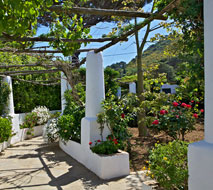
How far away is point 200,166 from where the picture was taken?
2.03 m

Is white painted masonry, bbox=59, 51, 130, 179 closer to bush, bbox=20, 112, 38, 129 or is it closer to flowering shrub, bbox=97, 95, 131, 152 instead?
flowering shrub, bbox=97, 95, 131, 152

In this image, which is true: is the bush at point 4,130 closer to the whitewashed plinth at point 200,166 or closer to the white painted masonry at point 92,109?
the white painted masonry at point 92,109

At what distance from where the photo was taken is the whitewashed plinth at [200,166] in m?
1.96

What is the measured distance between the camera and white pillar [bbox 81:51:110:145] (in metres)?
5.32

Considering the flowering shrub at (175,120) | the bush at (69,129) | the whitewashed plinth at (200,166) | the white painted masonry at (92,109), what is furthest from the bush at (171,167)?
the bush at (69,129)

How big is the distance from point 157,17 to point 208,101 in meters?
2.54

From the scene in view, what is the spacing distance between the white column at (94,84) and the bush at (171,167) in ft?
9.02

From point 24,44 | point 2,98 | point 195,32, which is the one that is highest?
point 24,44

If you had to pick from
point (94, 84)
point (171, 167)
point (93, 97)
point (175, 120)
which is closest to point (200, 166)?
point (171, 167)

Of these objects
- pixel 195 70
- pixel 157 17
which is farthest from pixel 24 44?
pixel 195 70

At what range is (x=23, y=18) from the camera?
3.03m

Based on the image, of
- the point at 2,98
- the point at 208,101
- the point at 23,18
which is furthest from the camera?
the point at 2,98

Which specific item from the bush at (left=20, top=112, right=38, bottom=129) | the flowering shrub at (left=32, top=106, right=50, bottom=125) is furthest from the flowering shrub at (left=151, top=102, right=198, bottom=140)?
the bush at (left=20, top=112, right=38, bottom=129)

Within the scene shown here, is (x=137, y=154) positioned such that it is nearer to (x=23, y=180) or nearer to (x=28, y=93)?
(x=23, y=180)
